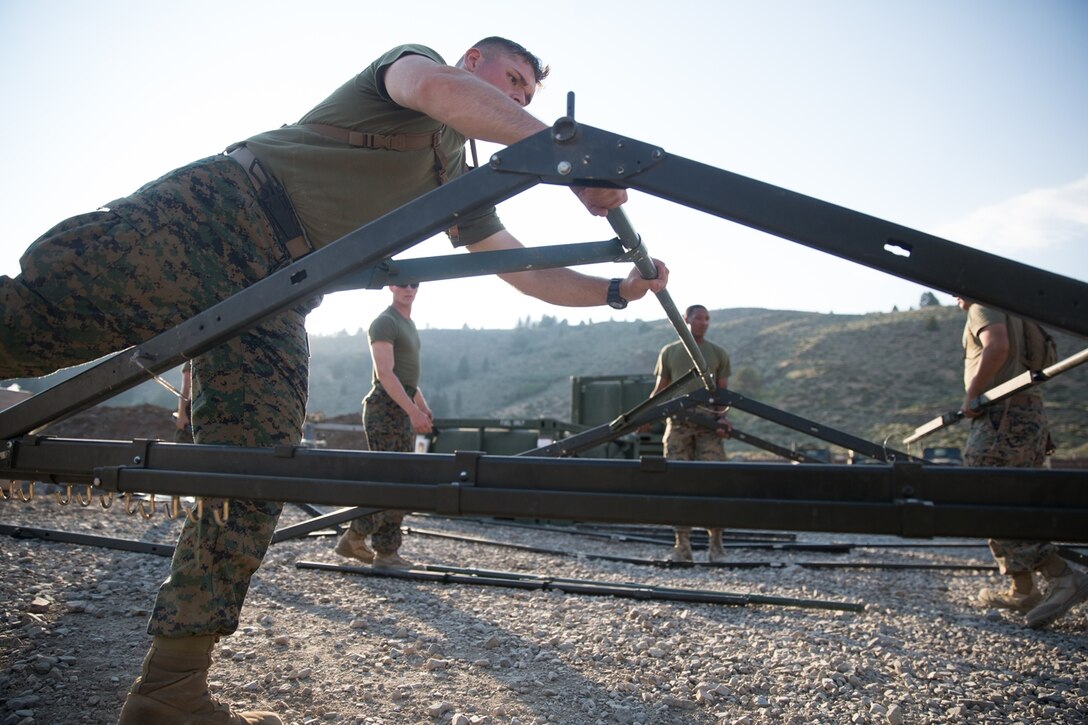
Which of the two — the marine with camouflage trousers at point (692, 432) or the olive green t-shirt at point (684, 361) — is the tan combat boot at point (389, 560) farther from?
the olive green t-shirt at point (684, 361)

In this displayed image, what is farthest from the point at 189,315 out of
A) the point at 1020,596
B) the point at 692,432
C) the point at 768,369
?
the point at 768,369

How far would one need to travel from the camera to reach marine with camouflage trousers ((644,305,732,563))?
22.3 ft

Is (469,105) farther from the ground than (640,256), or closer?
farther from the ground

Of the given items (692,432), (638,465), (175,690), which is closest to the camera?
(638,465)

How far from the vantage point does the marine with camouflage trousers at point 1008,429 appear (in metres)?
4.50

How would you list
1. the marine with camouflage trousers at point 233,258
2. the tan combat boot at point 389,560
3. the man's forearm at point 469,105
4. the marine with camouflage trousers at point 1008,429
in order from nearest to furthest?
the man's forearm at point 469,105
the marine with camouflage trousers at point 233,258
the marine with camouflage trousers at point 1008,429
the tan combat boot at point 389,560

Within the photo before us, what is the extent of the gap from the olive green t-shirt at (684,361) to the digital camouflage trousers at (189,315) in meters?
5.37

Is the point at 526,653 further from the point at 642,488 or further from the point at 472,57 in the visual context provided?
the point at 472,57

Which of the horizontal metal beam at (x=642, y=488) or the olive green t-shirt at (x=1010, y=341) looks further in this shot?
the olive green t-shirt at (x=1010, y=341)

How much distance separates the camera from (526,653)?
3197 millimetres

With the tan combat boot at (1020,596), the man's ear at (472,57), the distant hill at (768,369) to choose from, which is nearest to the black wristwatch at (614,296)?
the man's ear at (472,57)

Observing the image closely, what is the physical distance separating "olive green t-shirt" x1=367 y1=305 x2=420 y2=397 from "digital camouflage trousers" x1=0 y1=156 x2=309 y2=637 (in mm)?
3035

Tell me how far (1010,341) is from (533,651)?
12.3 feet

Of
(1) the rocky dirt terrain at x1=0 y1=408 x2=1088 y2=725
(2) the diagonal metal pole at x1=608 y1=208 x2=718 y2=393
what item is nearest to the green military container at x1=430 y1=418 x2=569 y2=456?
(1) the rocky dirt terrain at x1=0 y1=408 x2=1088 y2=725
